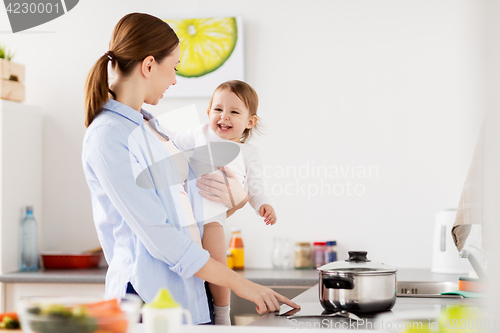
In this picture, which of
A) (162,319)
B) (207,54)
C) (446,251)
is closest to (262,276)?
(446,251)

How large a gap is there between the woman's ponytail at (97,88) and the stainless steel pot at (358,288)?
615 millimetres

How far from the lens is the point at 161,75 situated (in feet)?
3.88

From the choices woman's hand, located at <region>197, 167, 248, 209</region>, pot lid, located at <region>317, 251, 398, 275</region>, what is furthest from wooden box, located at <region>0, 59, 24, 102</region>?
pot lid, located at <region>317, 251, 398, 275</region>

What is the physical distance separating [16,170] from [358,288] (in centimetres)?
195

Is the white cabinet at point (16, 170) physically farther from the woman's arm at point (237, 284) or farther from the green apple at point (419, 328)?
the green apple at point (419, 328)

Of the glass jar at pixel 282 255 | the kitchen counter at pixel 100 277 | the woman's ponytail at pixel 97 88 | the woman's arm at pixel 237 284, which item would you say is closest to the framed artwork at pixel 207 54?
the glass jar at pixel 282 255

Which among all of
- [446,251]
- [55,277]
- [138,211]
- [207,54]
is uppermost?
[207,54]

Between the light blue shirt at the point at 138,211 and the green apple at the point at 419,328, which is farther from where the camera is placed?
the light blue shirt at the point at 138,211

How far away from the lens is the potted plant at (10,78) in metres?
2.39

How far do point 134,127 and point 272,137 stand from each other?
1420 millimetres

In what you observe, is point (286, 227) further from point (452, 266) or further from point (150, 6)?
point (150, 6)

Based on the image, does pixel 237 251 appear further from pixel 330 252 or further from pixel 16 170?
pixel 16 170

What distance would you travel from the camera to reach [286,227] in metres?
2.49

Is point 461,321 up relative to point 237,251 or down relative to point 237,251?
up
